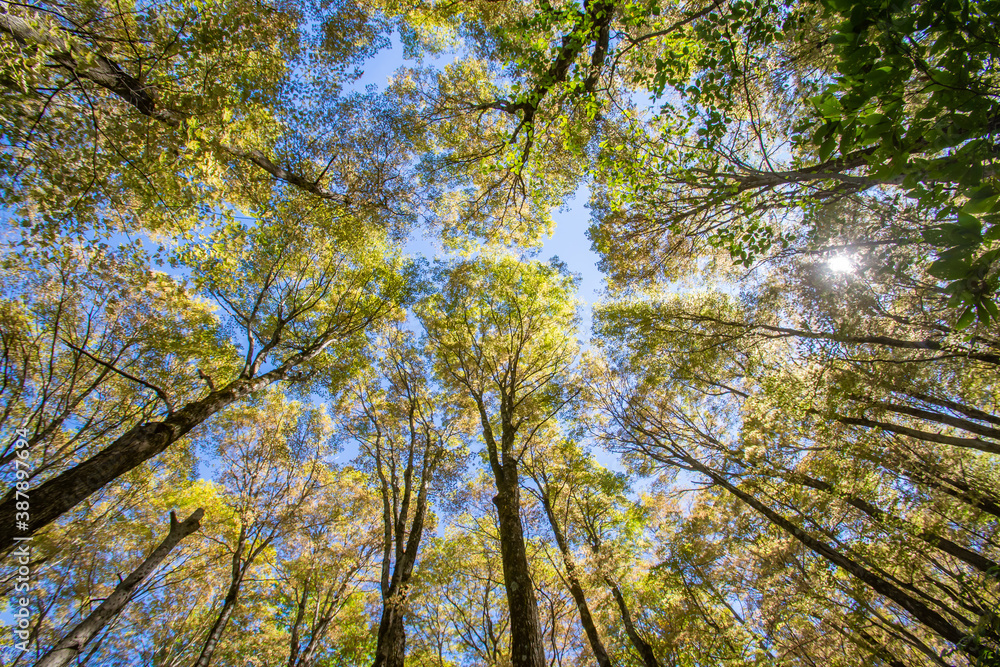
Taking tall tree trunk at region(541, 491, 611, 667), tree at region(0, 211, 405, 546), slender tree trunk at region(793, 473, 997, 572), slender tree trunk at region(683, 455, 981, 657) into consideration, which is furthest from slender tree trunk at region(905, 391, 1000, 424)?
tree at region(0, 211, 405, 546)

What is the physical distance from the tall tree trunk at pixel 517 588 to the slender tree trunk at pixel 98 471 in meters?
5.61

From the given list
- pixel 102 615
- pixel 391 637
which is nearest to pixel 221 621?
pixel 102 615

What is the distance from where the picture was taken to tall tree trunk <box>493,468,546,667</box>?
17.3ft

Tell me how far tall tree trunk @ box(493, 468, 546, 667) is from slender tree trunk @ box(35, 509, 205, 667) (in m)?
6.71

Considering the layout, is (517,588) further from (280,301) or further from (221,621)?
(280,301)

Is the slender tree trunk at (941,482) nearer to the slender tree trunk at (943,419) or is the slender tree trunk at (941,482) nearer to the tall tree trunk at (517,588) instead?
the slender tree trunk at (943,419)

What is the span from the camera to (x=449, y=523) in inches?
474

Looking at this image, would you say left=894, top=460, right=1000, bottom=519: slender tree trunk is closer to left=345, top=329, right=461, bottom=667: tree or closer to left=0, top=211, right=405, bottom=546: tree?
left=345, top=329, right=461, bottom=667: tree

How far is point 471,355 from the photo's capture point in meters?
11.4

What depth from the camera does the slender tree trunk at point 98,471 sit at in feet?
13.0

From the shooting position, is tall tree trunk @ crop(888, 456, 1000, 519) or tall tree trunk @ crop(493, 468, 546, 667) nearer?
tall tree trunk @ crop(493, 468, 546, 667)

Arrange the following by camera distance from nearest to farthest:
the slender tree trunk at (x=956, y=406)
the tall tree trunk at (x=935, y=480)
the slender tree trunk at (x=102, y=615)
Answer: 1. the slender tree trunk at (x=102, y=615)
2. the slender tree trunk at (x=956, y=406)
3. the tall tree trunk at (x=935, y=480)

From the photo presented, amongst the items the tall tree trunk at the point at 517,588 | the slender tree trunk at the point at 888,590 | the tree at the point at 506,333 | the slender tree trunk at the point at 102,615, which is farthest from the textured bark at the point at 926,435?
the slender tree trunk at the point at 102,615

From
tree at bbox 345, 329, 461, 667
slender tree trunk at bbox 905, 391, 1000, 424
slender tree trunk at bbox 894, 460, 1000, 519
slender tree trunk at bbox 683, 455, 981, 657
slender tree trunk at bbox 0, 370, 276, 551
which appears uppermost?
tree at bbox 345, 329, 461, 667
